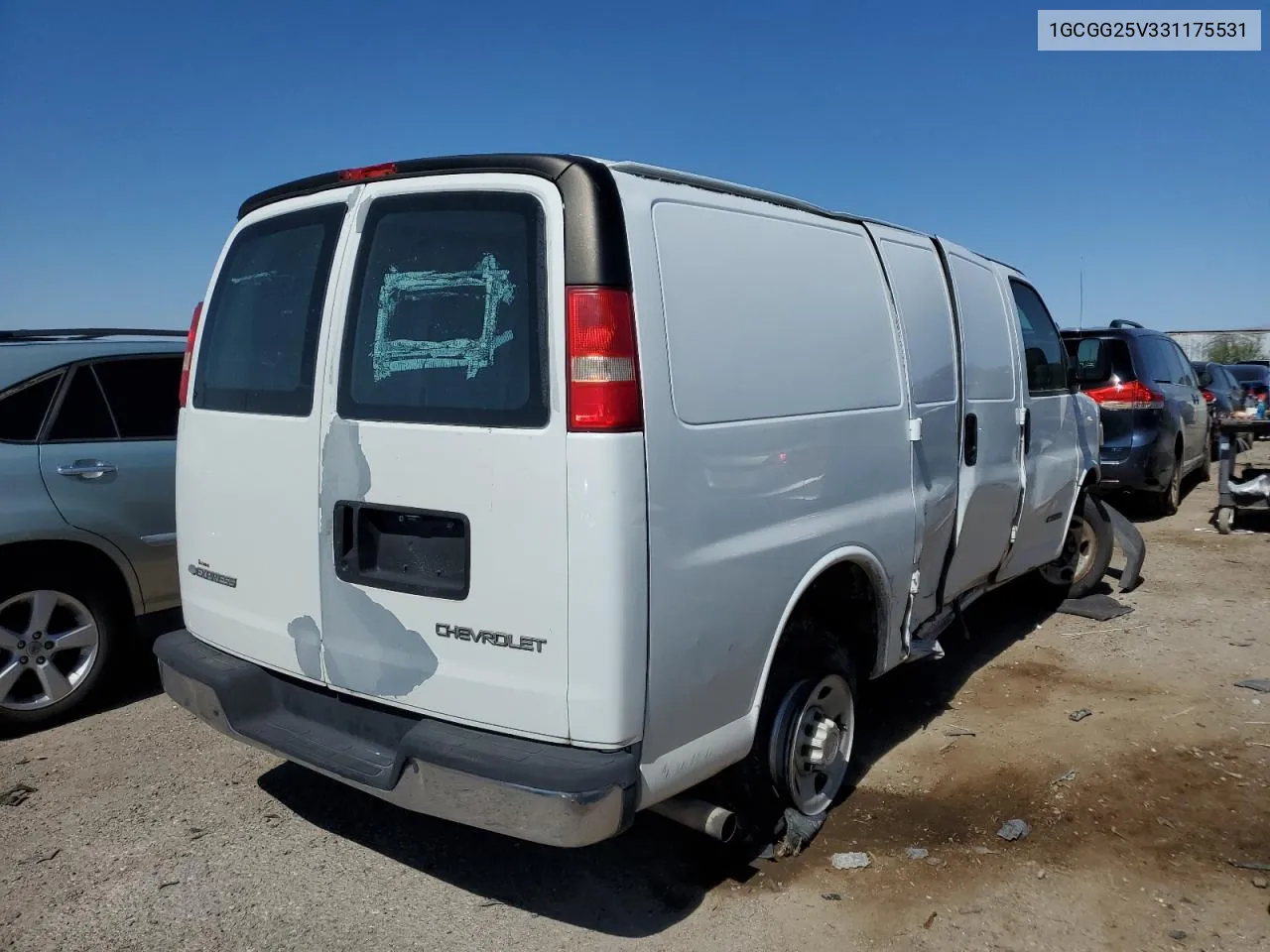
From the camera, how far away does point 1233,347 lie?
5353cm

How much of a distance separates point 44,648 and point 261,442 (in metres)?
2.31

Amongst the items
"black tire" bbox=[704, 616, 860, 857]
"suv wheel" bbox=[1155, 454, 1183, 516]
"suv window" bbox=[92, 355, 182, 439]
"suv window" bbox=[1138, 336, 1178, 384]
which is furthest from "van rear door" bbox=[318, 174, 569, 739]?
"suv wheel" bbox=[1155, 454, 1183, 516]

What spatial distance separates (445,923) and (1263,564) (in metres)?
7.85

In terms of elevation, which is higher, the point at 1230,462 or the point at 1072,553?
the point at 1230,462

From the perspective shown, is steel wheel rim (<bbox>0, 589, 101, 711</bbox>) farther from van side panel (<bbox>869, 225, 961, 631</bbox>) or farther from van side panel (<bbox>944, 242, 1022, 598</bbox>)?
van side panel (<bbox>944, 242, 1022, 598</bbox>)

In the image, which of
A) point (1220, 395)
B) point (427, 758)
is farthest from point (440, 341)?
point (1220, 395)

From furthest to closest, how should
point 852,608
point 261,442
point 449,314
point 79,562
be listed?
point 79,562, point 852,608, point 261,442, point 449,314

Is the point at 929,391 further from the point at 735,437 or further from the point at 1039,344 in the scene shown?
the point at 1039,344

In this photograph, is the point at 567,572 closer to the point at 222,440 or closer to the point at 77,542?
the point at 222,440

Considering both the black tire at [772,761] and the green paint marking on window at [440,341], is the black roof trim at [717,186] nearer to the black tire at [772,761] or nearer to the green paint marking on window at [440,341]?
the green paint marking on window at [440,341]

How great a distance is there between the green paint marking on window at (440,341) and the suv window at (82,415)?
264 cm

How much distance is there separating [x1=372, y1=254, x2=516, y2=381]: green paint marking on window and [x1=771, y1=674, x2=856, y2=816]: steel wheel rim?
5.14ft

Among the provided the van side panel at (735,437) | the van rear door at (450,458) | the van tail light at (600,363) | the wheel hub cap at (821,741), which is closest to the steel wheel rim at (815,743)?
the wheel hub cap at (821,741)

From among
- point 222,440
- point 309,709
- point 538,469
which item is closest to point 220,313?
point 222,440
